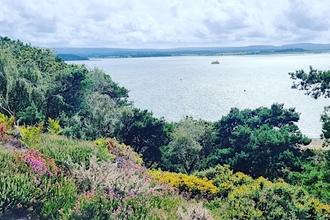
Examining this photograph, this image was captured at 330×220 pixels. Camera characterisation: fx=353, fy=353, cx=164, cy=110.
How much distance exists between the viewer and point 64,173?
652 cm

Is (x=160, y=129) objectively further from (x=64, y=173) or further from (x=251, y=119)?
(x=64, y=173)

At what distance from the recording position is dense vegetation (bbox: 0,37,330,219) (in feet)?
18.3

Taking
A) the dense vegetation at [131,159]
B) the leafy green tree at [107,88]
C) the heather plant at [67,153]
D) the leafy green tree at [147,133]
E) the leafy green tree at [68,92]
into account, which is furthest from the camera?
the leafy green tree at [107,88]

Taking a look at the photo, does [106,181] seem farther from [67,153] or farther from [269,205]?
[269,205]

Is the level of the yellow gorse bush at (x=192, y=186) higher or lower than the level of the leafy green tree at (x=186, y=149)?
higher

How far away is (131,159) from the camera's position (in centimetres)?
1030

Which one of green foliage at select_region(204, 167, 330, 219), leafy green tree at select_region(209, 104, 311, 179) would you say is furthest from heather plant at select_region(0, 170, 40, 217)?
leafy green tree at select_region(209, 104, 311, 179)

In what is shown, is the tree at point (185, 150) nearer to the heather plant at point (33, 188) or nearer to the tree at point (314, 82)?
the tree at point (314, 82)

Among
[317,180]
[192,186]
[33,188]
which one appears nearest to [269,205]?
[192,186]

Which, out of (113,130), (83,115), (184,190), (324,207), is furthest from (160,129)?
(324,207)

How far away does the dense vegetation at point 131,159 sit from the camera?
559 centimetres

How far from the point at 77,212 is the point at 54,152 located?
251 centimetres

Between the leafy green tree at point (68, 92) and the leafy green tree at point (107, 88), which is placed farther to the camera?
the leafy green tree at point (107, 88)

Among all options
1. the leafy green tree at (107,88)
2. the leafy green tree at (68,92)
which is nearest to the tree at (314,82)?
the leafy green tree at (68,92)
